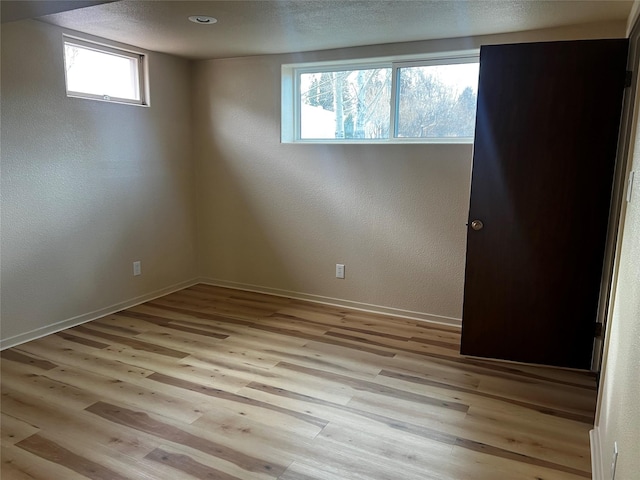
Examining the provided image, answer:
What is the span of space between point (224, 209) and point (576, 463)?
11.3 feet

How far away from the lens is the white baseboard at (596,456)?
185cm

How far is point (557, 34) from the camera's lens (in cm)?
303

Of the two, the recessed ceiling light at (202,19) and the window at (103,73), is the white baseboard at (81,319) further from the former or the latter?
the recessed ceiling light at (202,19)

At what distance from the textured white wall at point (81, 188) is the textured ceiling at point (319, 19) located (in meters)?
0.46

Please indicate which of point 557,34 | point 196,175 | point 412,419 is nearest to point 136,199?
point 196,175

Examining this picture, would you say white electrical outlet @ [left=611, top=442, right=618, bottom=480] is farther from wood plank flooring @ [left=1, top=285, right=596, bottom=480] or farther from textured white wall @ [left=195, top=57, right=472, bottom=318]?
textured white wall @ [left=195, top=57, right=472, bottom=318]

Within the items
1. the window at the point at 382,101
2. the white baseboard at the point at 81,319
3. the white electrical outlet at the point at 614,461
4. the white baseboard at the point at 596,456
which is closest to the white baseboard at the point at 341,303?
the white baseboard at the point at 81,319

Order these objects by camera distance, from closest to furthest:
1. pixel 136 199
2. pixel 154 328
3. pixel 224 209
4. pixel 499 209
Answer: pixel 499 209 → pixel 154 328 → pixel 136 199 → pixel 224 209

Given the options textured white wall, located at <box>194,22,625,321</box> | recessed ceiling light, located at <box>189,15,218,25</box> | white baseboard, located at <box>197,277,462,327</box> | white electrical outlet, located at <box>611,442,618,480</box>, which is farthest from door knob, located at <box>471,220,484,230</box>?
recessed ceiling light, located at <box>189,15,218,25</box>

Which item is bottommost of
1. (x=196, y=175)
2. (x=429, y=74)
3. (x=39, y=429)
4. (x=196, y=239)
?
(x=39, y=429)

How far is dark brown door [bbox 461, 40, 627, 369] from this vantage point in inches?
103

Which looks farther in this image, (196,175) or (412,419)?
(196,175)

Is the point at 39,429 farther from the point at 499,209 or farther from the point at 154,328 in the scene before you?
the point at 499,209

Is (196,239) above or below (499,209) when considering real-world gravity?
below
